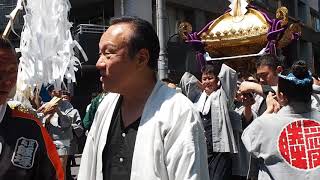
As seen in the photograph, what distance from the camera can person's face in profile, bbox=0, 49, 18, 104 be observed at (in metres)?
2.04

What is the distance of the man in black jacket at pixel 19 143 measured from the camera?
2006mm

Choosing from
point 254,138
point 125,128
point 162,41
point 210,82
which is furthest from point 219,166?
point 162,41

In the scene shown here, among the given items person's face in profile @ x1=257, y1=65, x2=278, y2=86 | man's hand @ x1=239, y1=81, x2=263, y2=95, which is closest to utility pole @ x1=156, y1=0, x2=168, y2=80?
person's face in profile @ x1=257, y1=65, x2=278, y2=86

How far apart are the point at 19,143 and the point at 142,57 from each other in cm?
63

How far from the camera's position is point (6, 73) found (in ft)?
6.73

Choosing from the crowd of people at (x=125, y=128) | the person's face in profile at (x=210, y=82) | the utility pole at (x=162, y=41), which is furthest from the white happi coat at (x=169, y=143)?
the utility pole at (x=162, y=41)

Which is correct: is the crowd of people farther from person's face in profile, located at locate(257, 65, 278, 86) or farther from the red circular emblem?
person's face in profile, located at locate(257, 65, 278, 86)

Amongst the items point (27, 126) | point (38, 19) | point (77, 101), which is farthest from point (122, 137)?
point (77, 101)

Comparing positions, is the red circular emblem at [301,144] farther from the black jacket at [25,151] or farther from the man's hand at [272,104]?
the black jacket at [25,151]

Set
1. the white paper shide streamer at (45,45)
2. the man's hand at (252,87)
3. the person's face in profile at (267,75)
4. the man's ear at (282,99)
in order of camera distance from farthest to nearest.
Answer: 1. the white paper shide streamer at (45,45)
2. the person's face in profile at (267,75)
3. the man's hand at (252,87)
4. the man's ear at (282,99)

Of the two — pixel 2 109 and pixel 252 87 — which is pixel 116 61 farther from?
pixel 252 87

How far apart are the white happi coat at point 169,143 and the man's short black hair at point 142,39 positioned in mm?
204

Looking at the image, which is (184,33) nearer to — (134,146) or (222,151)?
(222,151)

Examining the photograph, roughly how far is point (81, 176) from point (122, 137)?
26 cm
